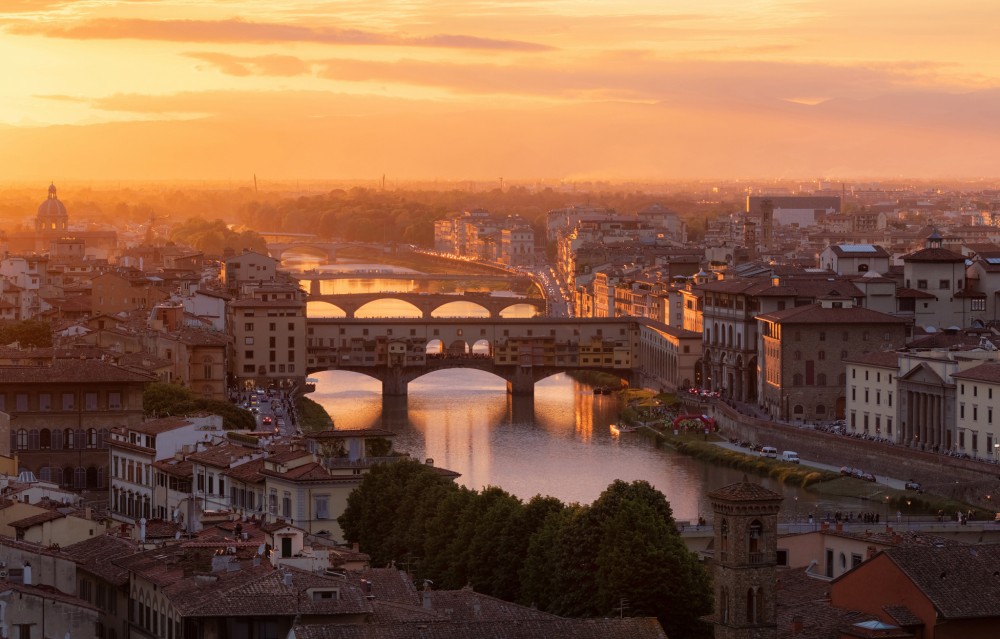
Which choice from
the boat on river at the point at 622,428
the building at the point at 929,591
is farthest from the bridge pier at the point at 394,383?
the building at the point at 929,591

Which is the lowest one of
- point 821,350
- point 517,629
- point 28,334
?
point 821,350

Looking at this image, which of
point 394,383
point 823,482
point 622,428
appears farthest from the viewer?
point 394,383

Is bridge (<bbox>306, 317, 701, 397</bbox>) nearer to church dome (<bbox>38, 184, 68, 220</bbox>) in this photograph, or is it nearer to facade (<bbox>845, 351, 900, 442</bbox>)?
facade (<bbox>845, 351, 900, 442</bbox>)

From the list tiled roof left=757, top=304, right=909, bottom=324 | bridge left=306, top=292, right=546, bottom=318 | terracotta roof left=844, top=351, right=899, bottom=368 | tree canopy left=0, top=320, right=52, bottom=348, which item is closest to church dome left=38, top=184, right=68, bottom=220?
bridge left=306, top=292, right=546, bottom=318

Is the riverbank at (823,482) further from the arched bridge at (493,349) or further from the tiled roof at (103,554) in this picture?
the tiled roof at (103,554)

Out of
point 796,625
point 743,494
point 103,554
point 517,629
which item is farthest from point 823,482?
point 517,629

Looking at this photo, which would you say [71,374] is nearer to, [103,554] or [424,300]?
[103,554]
